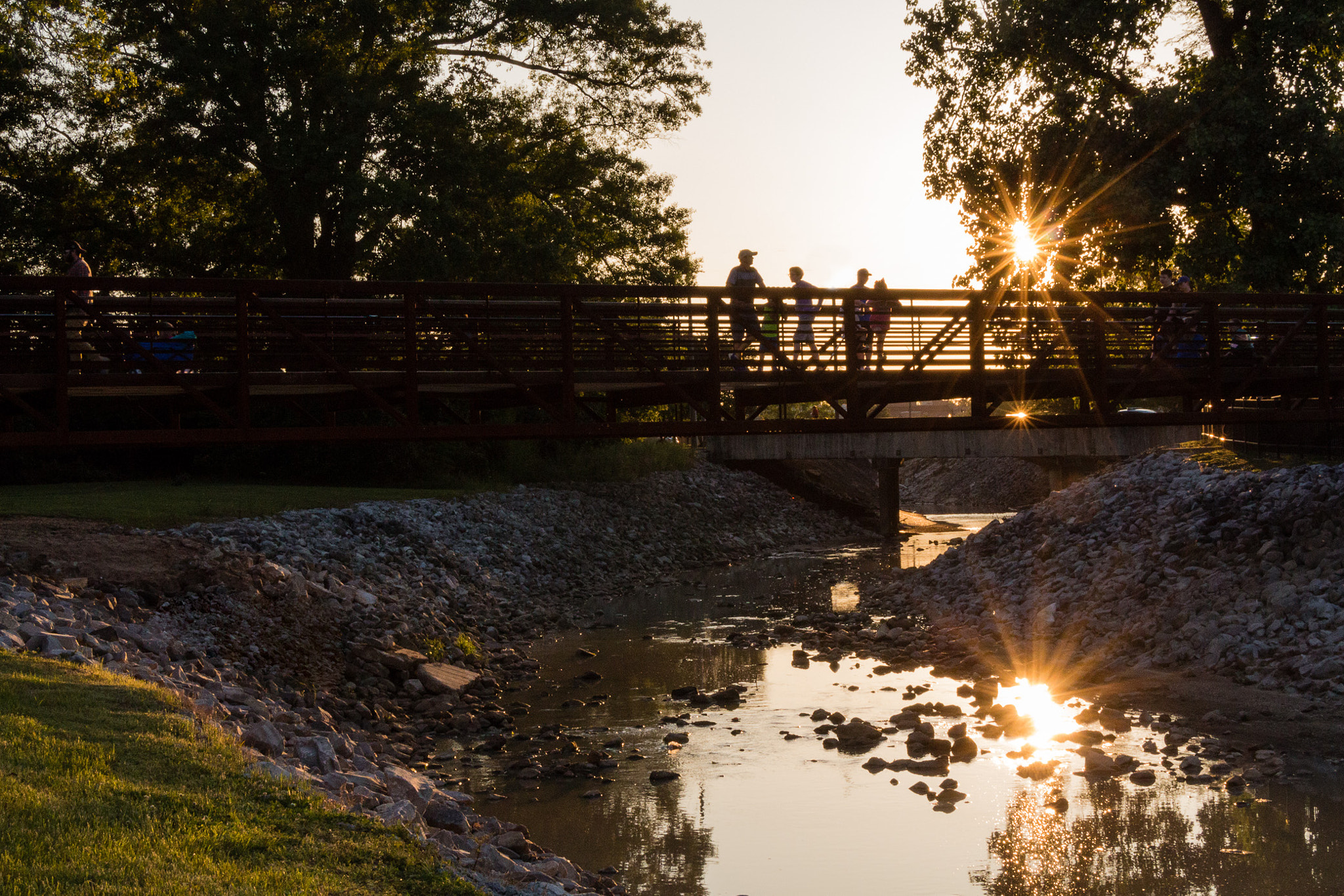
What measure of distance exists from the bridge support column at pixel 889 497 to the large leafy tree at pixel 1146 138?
14.6 m

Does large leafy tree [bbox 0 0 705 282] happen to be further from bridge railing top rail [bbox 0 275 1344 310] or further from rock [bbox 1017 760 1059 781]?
rock [bbox 1017 760 1059 781]

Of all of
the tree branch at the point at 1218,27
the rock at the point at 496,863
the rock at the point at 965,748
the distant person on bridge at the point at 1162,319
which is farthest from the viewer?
the tree branch at the point at 1218,27

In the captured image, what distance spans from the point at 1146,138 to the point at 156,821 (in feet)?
102

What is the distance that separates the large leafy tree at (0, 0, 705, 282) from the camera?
31.0 metres

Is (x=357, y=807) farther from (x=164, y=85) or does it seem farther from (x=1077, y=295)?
(x=164, y=85)

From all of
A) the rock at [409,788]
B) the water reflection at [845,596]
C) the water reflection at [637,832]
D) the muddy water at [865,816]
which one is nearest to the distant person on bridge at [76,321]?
the muddy water at [865,816]

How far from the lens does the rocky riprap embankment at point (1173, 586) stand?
1884cm

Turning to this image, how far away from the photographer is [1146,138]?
3219cm

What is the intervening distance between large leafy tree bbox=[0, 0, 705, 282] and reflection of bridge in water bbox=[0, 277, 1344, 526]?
9.93 meters

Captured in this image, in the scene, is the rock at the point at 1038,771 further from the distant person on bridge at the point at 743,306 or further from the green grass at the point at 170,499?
the green grass at the point at 170,499

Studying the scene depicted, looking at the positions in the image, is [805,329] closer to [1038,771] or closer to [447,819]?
[1038,771]

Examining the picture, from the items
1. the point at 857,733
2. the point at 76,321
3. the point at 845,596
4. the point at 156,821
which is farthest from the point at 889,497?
the point at 156,821

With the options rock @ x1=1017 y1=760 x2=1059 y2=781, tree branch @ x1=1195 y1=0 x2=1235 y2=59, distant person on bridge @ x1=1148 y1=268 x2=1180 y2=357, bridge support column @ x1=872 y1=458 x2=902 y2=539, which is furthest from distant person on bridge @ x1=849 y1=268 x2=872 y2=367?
bridge support column @ x1=872 y1=458 x2=902 y2=539

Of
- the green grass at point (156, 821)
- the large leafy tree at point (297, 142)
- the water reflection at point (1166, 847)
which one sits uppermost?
the large leafy tree at point (297, 142)
